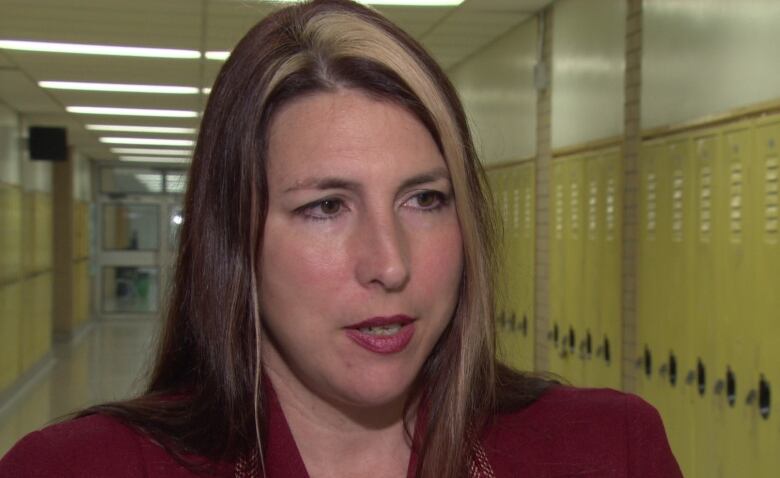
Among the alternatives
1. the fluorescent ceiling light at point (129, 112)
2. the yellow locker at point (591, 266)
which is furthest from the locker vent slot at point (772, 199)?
the fluorescent ceiling light at point (129, 112)

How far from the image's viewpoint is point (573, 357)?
611cm

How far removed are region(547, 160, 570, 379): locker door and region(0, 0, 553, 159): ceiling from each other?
3.72ft

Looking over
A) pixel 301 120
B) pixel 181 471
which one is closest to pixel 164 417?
pixel 181 471

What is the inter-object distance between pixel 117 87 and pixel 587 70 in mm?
5192

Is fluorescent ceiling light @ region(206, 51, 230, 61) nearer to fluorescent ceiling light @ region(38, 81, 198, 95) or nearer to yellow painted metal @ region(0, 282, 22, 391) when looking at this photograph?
fluorescent ceiling light @ region(38, 81, 198, 95)

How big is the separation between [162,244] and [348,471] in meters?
20.0

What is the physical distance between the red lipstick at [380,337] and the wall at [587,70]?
4.50 metres

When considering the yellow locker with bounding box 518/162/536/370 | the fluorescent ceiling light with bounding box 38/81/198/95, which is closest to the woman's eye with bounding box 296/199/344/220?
the yellow locker with bounding box 518/162/536/370

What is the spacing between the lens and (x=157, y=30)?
6820mm

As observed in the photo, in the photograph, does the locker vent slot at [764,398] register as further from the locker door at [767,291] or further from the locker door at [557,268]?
the locker door at [557,268]

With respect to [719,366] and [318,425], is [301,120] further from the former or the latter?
[719,366]

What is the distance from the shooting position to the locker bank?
3.79 metres

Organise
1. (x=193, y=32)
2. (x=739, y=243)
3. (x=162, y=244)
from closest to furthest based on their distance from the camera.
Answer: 1. (x=739, y=243)
2. (x=193, y=32)
3. (x=162, y=244)

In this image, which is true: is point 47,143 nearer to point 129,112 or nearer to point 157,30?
point 129,112
